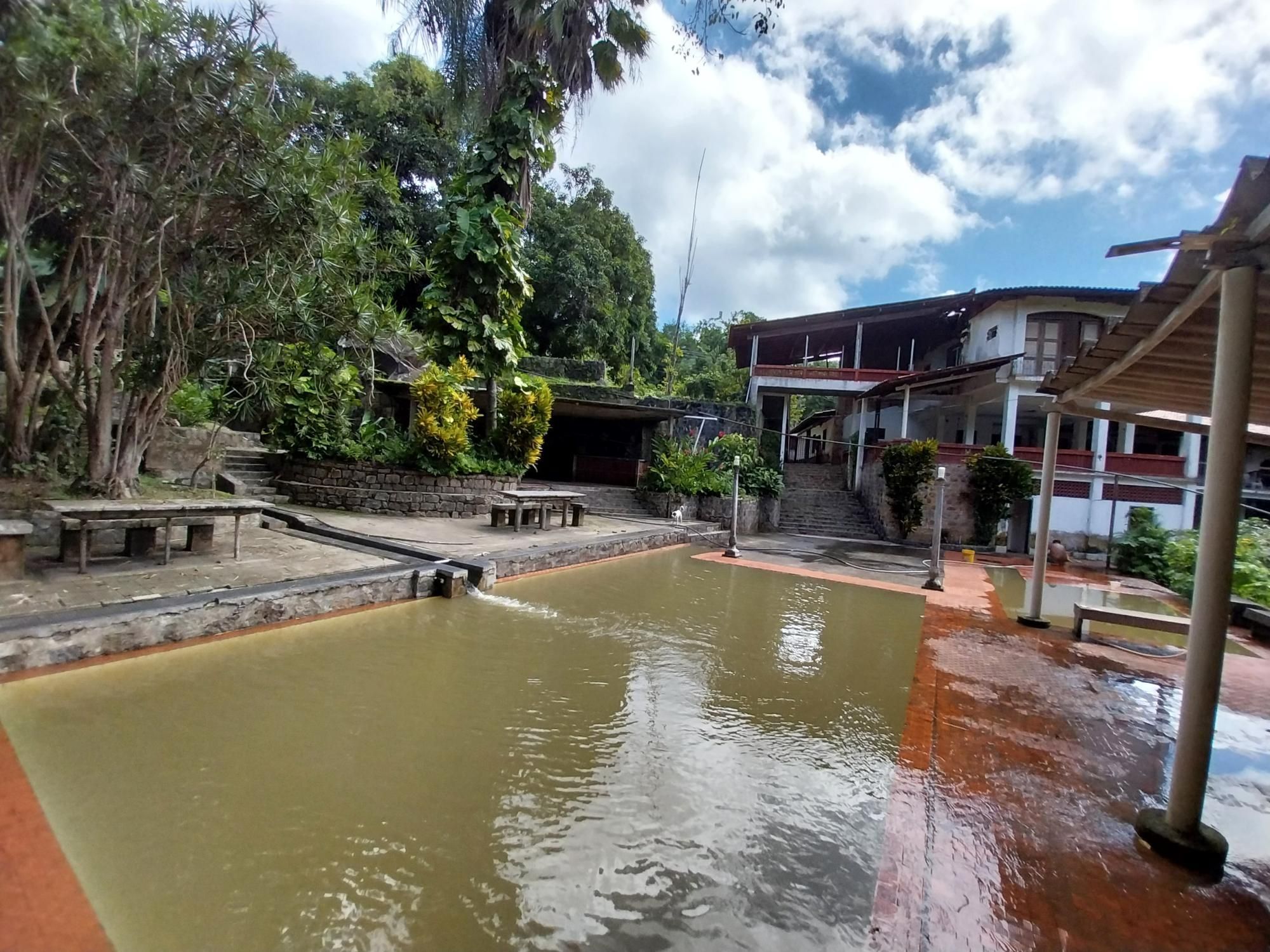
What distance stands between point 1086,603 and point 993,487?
22.4 ft

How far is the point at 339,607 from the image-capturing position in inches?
226

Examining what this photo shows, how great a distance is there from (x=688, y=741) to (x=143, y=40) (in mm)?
7620

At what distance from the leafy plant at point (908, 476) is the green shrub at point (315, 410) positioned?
42.9ft

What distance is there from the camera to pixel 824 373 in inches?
813

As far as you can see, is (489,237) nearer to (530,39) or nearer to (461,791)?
(530,39)

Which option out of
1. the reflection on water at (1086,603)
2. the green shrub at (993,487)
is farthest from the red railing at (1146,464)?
the reflection on water at (1086,603)

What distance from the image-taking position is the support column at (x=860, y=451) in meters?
19.6

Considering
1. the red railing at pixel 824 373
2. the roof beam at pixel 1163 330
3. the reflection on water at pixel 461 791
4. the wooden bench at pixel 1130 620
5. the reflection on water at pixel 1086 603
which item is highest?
the red railing at pixel 824 373

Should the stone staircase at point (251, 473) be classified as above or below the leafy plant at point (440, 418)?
below

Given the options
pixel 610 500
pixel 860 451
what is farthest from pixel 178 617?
pixel 860 451

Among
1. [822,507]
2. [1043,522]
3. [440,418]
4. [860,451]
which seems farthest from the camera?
[860,451]

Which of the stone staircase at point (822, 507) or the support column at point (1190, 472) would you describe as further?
the stone staircase at point (822, 507)

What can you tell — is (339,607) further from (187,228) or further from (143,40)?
(143,40)

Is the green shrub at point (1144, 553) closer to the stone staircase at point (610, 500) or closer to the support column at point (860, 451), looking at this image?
the support column at point (860, 451)
